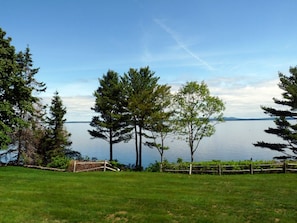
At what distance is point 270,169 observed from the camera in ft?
87.9

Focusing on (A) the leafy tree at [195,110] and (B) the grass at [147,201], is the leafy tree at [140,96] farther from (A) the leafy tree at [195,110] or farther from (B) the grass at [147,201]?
(B) the grass at [147,201]

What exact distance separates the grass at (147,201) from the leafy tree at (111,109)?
22202mm

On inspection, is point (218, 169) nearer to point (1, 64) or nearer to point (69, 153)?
point (1, 64)

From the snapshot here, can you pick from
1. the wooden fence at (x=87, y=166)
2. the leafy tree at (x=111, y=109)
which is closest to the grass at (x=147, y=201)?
the wooden fence at (x=87, y=166)

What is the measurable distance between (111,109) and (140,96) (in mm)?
6273

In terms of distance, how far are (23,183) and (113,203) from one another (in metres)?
9.31

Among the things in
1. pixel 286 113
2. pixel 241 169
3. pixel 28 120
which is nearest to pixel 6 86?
pixel 28 120

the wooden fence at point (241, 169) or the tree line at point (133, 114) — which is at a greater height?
the tree line at point (133, 114)

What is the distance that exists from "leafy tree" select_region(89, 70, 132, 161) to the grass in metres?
22.2

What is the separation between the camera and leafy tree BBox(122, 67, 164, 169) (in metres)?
38.8

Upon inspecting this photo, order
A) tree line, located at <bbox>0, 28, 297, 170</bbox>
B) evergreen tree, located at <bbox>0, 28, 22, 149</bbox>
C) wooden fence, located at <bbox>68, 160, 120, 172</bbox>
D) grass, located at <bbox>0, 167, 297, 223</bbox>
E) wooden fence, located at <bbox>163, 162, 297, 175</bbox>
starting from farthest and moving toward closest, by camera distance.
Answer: tree line, located at <bbox>0, 28, 297, 170</bbox> < wooden fence, located at <bbox>68, 160, 120, 172</bbox> < wooden fence, located at <bbox>163, 162, 297, 175</bbox> < evergreen tree, located at <bbox>0, 28, 22, 149</bbox> < grass, located at <bbox>0, 167, 297, 223</bbox>

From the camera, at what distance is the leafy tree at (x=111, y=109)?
42519 millimetres

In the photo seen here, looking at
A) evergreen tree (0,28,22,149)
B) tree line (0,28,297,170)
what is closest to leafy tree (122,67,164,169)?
tree line (0,28,297,170)

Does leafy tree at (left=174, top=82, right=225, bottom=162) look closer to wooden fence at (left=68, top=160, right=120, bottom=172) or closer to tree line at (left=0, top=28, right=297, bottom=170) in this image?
tree line at (left=0, top=28, right=297, bottom=170)
